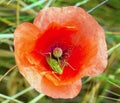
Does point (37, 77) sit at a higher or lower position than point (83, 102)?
higher

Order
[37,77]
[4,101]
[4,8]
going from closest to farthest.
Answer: [37,77] → [4,101] → [4,8]

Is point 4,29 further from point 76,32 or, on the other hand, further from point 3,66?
point 76,32

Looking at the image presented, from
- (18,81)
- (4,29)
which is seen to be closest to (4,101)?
(18,81)

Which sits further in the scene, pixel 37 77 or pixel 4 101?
pixel 4 101

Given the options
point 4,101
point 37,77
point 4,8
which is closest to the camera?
point 37,77

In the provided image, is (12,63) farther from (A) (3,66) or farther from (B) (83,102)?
(B) (83,102)

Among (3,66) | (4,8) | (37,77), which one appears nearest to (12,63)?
(3,66)
